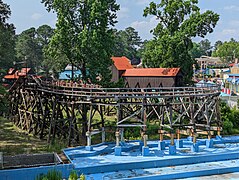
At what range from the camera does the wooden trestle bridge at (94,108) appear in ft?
57.9

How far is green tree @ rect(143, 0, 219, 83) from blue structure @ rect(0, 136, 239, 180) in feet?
45.3

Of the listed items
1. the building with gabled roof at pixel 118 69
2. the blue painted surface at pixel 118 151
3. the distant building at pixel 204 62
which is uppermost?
the distant building at pixel 204 62

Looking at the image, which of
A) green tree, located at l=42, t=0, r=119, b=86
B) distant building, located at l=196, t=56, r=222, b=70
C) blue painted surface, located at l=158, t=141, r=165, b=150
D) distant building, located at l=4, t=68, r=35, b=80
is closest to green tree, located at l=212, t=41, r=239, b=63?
distant building, located at l=196, t=56, r=222, b=70

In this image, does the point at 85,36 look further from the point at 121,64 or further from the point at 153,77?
the point at 121,64

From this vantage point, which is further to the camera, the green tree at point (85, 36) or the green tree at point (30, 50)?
the green tree at point (30, 50)

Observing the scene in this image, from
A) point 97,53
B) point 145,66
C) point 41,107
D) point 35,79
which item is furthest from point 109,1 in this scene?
point 145,66

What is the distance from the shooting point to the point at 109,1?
25.1 meters

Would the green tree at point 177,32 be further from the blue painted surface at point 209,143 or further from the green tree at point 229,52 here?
the green tree at point 229,52

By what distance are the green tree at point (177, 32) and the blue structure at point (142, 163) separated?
→ 544 inches

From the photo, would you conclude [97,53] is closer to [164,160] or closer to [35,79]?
[35,79]

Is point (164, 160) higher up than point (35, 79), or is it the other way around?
point (35, 79)

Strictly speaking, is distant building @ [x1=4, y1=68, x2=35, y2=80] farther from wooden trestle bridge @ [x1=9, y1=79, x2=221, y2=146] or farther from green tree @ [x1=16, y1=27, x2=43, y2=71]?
green tree @ [x1=16, y1=27, x2=43, y2=71]

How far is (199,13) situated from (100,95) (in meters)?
17.5

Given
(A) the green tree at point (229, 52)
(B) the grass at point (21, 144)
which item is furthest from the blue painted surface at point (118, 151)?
(A) the green tree at point (229, 52)
